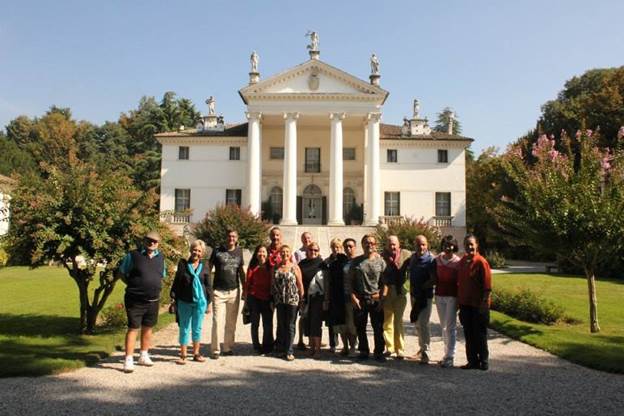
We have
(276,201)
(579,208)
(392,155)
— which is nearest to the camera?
(579,208)

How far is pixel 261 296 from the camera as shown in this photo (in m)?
8.47

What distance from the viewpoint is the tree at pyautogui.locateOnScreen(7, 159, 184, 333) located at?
9.51 metres

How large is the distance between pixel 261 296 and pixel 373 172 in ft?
95.6

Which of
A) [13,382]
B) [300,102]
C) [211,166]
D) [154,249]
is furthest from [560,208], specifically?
[211,166]

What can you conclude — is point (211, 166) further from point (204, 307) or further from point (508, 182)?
point (204, 307)

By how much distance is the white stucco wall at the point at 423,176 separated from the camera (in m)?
39.4

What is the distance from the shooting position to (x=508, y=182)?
3781 centimetres

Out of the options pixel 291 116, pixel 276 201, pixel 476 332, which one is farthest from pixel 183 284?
pixel 276 201

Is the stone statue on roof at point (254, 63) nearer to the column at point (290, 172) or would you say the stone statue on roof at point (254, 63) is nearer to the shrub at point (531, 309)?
the column at point (290, 172)

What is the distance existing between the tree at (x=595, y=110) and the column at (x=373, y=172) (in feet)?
42.4

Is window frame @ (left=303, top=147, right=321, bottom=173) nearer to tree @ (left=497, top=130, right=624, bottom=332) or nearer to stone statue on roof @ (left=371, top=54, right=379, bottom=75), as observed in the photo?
stone statue on roof @ (left=371, top=54, right=379, bottom=75)

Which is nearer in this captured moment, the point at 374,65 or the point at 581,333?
the point at 581,333

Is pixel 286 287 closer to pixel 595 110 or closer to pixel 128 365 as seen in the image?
pixel 128 365

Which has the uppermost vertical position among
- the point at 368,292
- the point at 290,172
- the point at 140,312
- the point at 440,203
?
the point at 290,172
